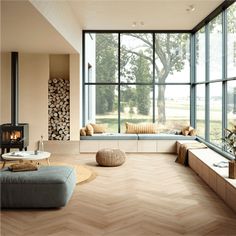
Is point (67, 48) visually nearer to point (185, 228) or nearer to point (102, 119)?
point (102, 119)

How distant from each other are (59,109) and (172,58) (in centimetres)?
330

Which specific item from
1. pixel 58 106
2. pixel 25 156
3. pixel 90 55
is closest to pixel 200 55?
pixel 90 55

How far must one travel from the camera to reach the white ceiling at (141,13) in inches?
281

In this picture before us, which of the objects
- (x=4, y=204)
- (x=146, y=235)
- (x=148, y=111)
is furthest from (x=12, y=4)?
(x=148, y=111)

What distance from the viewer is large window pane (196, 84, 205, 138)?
884 cm

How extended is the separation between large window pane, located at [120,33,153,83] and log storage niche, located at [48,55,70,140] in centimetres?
163

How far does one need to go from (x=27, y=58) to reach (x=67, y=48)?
54.4 inches

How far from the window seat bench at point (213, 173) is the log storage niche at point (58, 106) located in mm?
3205

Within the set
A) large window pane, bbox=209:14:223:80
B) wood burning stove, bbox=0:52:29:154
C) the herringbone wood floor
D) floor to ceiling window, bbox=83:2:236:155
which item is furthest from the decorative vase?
wood burning stove, bbox=0:52:29:154

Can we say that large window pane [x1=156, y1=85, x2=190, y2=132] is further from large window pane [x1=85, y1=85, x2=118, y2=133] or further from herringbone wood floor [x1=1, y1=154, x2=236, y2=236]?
herringbone wood floor [x1=1, y1=154, x2=236, y2=236]

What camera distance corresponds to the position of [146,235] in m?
3.70

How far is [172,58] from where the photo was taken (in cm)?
984

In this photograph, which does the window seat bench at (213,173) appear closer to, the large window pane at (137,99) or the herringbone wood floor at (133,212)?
the herringbone wood floor at (133,212)

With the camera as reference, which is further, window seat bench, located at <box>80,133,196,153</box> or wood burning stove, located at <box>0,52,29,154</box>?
window seat bench, located at <box>80,133,196,153</box>
